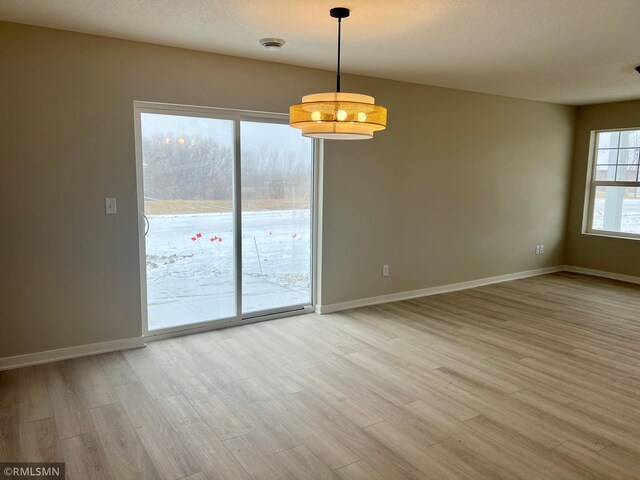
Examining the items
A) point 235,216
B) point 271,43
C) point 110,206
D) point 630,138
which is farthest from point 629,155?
point 110,206

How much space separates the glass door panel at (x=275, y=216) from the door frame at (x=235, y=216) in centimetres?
4

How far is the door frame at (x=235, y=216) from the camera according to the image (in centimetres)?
381

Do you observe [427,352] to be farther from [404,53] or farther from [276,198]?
[404,53]

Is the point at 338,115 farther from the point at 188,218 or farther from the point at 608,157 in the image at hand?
the point at 608,157

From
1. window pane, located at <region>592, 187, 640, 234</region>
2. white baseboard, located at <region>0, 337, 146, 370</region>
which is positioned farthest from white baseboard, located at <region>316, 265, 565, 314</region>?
white baseboard, located at <region>0, 337, 146, 370</region>

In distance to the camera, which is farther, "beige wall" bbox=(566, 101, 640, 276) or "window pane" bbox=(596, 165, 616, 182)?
"window pane" bbox=(596, 165, 616, 182)

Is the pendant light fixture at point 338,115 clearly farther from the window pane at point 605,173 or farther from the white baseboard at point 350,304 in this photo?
the window pane at point 605,173

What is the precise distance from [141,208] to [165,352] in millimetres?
1224

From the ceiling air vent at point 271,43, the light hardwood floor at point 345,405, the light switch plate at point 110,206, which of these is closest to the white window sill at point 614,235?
the light hardwood floor at point 345,405

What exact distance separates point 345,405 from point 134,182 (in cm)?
242

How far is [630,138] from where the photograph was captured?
6.54m

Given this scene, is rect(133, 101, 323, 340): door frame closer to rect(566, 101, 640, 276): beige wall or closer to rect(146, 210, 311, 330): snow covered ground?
rect(146, 210, 311, 330): snow covered ground

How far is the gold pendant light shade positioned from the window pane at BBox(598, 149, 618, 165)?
18.6ft

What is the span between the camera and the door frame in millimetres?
3814
